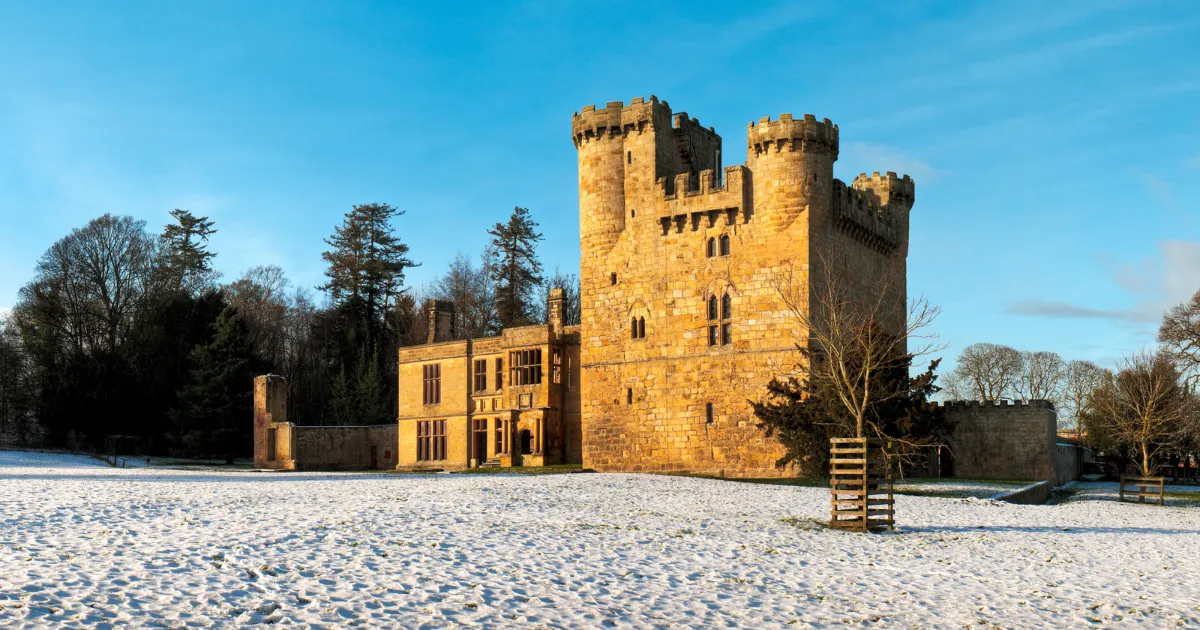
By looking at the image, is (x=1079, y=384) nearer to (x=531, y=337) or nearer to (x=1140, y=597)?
(x=531, y=337)

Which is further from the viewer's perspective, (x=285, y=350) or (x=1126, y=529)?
(x=285, y=350)

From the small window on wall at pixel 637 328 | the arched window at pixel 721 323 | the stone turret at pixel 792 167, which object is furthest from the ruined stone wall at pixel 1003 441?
the small window on wall at pixel 637 328

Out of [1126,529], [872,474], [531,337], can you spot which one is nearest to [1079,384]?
[531,337]

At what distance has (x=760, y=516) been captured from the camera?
71.2ft

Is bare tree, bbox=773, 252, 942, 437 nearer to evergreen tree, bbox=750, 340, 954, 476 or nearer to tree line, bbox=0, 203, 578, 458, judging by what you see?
evergreen tree, bbox=750, 340, 954, 476

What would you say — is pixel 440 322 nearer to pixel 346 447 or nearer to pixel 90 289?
pixel 346 447

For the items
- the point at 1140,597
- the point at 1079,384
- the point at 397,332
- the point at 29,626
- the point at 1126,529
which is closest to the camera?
the point at 29,626

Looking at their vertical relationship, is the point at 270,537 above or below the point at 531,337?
below

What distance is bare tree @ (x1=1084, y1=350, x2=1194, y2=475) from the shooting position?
34031 millimetres

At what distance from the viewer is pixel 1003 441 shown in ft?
122

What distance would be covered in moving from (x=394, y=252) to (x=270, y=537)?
58.7 m

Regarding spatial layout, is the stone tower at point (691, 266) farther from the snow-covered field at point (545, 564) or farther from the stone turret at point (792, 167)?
the snow-covered field at point (545, 564)

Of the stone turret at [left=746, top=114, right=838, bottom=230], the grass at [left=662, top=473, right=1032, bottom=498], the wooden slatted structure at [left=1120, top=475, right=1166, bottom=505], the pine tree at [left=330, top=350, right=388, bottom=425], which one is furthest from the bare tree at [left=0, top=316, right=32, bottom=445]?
the wooden slatted structure at [left=1120, top=475, right=1166, bottom=505]

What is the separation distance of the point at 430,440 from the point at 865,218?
2011cm
